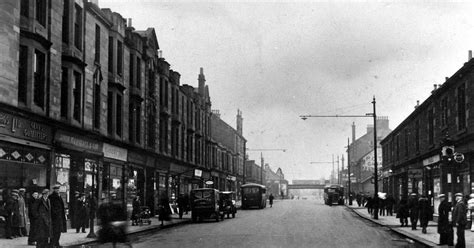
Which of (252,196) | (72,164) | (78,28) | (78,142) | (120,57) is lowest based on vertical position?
(252,196)

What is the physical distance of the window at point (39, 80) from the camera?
69.9 feet

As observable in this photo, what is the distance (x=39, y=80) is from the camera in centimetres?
2153

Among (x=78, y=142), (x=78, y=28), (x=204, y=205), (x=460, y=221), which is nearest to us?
(x=460, y=221)

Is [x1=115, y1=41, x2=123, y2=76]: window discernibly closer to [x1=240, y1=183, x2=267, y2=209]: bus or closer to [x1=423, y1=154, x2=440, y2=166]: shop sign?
[x1=423, y1=154, x2=440, y2=166]: shop sign

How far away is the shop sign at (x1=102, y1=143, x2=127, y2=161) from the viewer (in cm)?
2883

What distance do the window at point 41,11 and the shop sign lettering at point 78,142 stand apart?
14.1ft

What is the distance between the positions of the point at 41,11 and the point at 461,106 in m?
18.8

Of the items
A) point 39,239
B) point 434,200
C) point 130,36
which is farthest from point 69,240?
point 434,200

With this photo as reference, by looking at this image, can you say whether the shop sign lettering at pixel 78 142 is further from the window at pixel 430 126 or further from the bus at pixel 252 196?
the bus at pixel 252 196

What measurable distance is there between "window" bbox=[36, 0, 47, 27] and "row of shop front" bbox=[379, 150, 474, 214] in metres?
14.9

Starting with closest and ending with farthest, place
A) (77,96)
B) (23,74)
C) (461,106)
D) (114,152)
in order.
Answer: (23,74) → (77,96) → (461,106) → (114,152)

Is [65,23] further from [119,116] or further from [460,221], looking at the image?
[460,221]

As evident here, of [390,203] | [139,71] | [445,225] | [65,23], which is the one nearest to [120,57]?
[139,71]

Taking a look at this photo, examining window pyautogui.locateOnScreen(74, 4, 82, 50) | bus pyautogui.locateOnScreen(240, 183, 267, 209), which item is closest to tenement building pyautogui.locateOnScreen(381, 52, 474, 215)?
bus pyautogui.locateOnScreen(240, 183, 267, 209)
